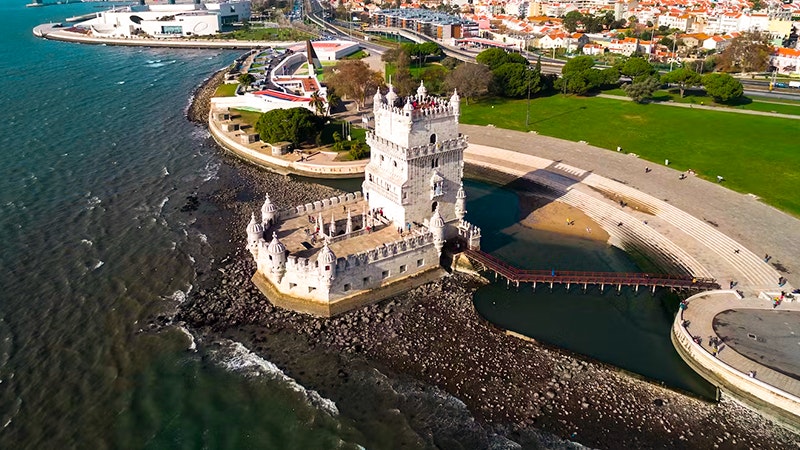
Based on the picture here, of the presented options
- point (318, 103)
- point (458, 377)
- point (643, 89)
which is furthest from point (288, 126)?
point (643, 89)

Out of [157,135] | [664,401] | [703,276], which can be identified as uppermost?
[157,135]

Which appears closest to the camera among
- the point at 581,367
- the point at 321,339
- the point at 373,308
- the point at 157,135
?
the point at 581,367

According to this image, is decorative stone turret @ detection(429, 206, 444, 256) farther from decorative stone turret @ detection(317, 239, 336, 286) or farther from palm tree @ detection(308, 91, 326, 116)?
palm tree @ detection(308, 91, 326, 116)

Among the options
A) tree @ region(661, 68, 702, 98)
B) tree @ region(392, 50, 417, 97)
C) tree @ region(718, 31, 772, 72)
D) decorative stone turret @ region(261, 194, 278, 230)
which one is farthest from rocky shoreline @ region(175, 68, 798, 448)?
tree @ region(718, 31, 772, 72)

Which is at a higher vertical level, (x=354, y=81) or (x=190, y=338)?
(x=354, y=81)

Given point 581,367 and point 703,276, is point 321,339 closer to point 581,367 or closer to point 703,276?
point 581,367

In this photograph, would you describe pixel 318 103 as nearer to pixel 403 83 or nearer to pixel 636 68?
pixel 403 83

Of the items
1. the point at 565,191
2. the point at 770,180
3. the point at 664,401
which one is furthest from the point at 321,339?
the point at 770,180
